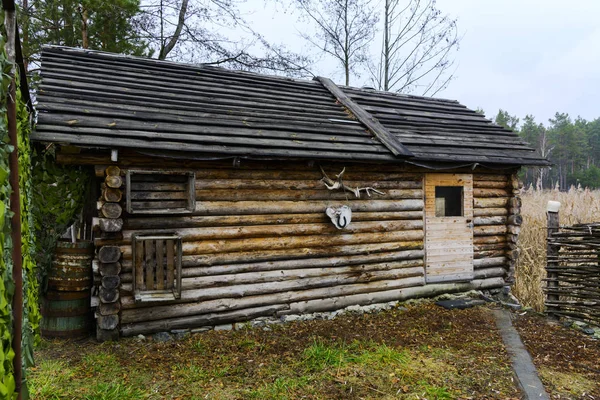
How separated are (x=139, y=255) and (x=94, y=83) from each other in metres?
3.38

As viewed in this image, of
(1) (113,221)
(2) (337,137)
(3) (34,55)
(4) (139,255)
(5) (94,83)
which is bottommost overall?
(4) (139,255)

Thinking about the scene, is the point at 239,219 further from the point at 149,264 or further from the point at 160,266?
the point at 149,264

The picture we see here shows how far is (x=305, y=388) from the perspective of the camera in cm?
460

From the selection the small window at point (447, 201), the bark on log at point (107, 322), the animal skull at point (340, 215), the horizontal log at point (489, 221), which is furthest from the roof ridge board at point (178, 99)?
the small window at point (447, 201)

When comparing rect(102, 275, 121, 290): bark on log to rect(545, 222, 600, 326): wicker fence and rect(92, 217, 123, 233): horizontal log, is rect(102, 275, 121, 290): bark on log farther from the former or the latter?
rect(545, 222, 600, 326): wicker fence

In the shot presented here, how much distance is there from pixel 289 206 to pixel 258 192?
2.07 feet

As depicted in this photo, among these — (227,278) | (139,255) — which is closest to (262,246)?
(227,278)

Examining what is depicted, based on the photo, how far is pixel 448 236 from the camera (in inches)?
352

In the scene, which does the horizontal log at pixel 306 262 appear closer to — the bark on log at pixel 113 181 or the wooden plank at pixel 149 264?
the wooden plank at pixel 149 264

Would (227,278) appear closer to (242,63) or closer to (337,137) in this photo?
(337,137)

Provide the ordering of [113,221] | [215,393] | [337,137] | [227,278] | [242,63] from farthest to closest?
[242,63] < [337,137] < [227,278] < [113,221] < [215,393]

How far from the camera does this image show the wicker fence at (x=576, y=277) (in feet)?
23.3

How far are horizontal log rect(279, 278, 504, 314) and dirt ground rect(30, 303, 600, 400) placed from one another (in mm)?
453

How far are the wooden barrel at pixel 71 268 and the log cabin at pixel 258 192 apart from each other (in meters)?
0.25
